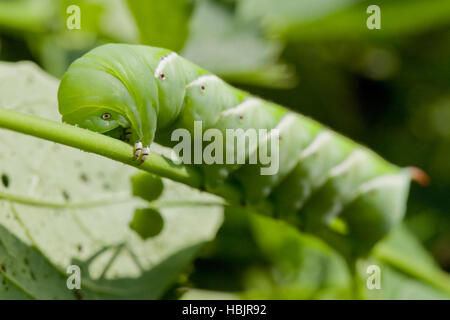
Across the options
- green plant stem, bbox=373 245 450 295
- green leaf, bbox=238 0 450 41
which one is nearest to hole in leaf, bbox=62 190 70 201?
green plant stem, bbox=373 245 450 295

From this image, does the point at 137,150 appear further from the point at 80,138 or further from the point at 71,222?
the point at 71,222

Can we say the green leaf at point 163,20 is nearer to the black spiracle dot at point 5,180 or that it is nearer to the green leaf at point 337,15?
the green leaf at point 337,15

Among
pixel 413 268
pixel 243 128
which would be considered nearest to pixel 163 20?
pixel 243 128

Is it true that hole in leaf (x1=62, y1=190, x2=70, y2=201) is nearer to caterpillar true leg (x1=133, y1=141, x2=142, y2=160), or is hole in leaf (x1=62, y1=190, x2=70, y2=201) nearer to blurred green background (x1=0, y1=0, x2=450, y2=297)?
caterpillar true leg (x1=133, y1=141, x2=142, y2=160)

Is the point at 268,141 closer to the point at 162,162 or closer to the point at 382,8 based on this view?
the point at 162,162

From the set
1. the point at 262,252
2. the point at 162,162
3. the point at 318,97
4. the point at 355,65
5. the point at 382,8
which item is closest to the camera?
the point at 162,162

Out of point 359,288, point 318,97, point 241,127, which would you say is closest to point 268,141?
point 241,127
